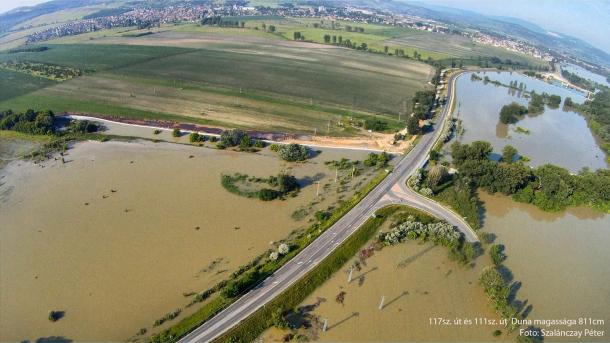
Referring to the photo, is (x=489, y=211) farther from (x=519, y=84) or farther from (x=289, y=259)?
(x=519, y=84)

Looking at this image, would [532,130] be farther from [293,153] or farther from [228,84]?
[228,84]

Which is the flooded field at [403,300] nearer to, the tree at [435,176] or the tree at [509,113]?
the tree at [435,176]

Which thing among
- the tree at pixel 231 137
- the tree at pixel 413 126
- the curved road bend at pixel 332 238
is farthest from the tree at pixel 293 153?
the tree at pixel 413 126

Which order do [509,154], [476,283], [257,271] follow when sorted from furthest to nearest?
[509,154] → [476,283] → [257,271]

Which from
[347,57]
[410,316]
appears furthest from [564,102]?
[410,316]

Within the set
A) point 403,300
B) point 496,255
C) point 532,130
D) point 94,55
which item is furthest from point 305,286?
point 94,55

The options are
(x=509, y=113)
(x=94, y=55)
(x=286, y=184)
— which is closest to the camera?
(x=286, y=184)
